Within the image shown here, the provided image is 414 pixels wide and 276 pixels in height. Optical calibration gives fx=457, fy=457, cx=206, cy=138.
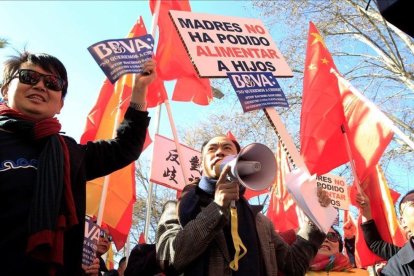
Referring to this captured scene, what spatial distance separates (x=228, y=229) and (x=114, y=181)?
12.4ft

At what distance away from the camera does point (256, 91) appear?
358cm

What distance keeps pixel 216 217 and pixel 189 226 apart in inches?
A: 5.8

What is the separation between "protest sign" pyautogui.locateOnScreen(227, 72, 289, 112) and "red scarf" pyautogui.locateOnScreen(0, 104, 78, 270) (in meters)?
1.87

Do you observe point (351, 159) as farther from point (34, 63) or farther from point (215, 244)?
point (34, 63)

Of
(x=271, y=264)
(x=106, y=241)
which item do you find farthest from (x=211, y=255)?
(x=106, y=241)

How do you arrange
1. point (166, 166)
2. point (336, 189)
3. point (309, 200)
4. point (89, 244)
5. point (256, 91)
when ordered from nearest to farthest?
point (309, 200) < point (89, 244) < point (256, 91) < point (166, 166) < point (336, 189)

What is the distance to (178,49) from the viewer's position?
230 inches

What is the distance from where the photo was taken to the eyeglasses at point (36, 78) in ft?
6.38

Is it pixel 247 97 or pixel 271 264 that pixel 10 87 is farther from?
pixel 247 97

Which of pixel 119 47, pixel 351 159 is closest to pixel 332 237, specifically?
pixel 351 159

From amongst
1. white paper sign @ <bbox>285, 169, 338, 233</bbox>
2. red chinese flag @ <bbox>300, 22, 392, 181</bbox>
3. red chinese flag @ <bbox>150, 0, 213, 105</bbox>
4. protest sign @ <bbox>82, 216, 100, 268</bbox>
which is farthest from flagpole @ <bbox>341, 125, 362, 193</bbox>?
red chinese flag @ <bbox>150, 0, 213, 105</bbox>

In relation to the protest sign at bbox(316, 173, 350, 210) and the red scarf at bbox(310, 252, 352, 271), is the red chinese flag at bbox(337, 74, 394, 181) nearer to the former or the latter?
the red scarf at bbox(310, 252, 352, 271)

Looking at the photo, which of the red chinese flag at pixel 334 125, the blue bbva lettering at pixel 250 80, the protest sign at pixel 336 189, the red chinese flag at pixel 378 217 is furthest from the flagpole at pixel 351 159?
the protest sign at pixel 336 189

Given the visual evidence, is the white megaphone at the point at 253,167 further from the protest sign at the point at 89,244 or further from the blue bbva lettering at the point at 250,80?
the blue bbva lettering at the point at 250,80
